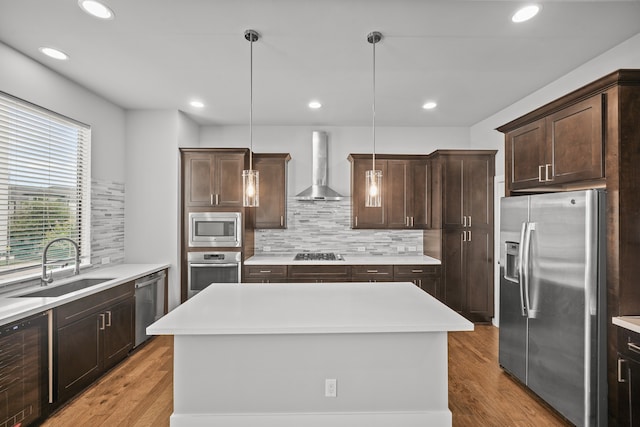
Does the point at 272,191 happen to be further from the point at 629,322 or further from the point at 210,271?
the point at 629,322

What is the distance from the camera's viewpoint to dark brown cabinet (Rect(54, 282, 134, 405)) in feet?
8.16

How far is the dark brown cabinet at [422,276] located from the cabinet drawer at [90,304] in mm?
3173

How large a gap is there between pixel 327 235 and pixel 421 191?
153 centimetres

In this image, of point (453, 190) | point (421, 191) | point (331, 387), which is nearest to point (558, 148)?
point (453, 190)

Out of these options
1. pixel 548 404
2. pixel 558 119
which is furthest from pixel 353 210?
pixel 548 404

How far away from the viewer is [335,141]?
5.01m

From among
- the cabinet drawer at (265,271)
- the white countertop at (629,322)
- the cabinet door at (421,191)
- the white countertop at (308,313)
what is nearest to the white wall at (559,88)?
the cabinet door at (421,191)

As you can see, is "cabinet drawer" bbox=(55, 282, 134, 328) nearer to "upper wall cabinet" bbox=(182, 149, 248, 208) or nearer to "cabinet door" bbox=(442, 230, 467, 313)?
"upper wall cabinet" bbox=(182, 149, 248, 208)

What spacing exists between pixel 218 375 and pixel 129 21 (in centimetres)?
252

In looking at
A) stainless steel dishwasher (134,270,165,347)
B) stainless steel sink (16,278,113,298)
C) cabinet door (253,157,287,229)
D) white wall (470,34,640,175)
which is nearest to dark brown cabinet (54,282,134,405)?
stainless steel dishwasher (134,270,165,347)

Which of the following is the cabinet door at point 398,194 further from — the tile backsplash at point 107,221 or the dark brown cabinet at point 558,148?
the tile backsplash at point 107,221

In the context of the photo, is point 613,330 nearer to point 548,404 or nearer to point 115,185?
point 548,404

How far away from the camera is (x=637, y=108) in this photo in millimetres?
2041

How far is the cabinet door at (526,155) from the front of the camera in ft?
8.86
